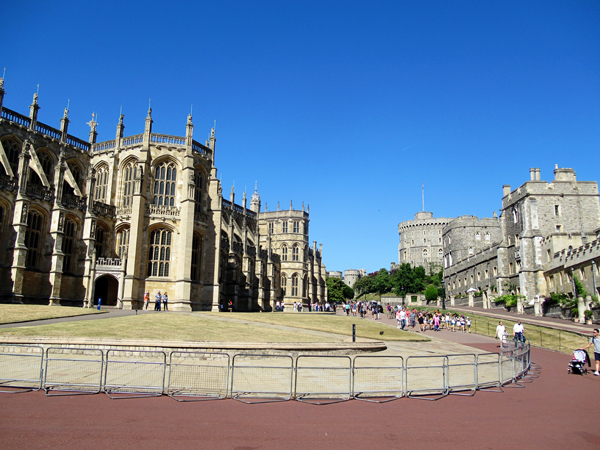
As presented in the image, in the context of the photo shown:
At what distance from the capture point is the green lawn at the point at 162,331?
19781 mm

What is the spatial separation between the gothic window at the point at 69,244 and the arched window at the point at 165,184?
678cm

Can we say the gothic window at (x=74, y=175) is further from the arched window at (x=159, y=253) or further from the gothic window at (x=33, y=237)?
the arched window at (x=159, y=253)

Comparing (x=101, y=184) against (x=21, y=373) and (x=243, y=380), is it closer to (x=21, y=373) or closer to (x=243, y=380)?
(x=21, y=373)

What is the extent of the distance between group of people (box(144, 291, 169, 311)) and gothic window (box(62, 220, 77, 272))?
6375mm

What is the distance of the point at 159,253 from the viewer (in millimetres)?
38594

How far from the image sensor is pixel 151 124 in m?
40.2

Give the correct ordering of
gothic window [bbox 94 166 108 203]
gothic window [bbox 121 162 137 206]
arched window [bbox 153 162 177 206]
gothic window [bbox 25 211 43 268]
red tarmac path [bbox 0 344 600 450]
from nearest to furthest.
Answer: red tarmac path [bbox 0 344 600 450]
gothic window [bbox 25 211 43 268]
arched window [bbox 153 162 177 206]
gothic window [bbox 121 162 137 206]
gothic window [bbox 94 166 108 203]

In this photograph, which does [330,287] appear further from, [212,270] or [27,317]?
[27,317]

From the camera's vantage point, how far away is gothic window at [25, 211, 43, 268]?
111 feet

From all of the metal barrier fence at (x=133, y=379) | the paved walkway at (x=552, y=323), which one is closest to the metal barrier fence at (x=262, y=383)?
the metal barrier fence at (x=133, y=379)

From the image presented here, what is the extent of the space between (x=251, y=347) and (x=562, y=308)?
33073 mm

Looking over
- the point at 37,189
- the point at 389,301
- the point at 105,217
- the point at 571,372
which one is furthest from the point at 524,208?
the point at 37,189

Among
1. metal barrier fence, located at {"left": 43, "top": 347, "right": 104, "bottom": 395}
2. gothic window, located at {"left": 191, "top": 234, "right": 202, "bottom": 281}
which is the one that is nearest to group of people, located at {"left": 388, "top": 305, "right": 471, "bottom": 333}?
gothic window, located at {"left": 191, "top": 234, "right": 202, "bottom": 281}

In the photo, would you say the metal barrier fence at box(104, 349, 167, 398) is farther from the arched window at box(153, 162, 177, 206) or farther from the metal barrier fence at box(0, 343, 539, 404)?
the arched window at box(153, 162, 177, 206)
